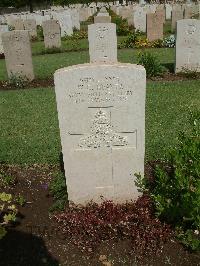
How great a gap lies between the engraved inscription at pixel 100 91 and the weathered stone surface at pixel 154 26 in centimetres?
1456

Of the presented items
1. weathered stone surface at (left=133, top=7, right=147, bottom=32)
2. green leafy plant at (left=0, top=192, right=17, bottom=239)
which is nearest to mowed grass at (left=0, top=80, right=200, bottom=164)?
green leafy plant at (left=0, top=192, right=17, bottom=239)

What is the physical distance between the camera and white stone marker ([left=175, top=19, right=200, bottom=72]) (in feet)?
35.3

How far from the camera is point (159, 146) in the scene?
6.04m

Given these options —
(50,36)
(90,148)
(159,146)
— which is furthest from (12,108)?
(50,36)

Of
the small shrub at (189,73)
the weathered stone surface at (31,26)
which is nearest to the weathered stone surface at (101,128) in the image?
the small shrub at (189,73)

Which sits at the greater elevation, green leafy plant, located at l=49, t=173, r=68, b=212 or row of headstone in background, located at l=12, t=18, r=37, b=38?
row of headstone in background, located at l=12, t=18, r=37, b=38

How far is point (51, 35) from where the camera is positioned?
1741 centimetres

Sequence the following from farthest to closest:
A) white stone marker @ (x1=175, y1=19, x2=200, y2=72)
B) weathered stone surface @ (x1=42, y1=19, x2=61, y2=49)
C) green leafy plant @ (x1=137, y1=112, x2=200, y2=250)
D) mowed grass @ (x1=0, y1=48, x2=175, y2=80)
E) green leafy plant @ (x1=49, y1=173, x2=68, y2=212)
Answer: weathered stone surface @ (x1=42, y1=19, x2=61, y2=49) < mowed grass @ (x1=0, y1=48, x2=175, y2=80) < white stone marker @ (x1=175, y1=19, x2=200, y2=72) < green leafy plant @ (x1=49, y1=173, x2=68, y2=212) < green leafy plant @ (x1=137, y1=112, x2=200, y2=250)

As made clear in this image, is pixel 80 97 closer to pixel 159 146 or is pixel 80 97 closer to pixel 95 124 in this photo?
pixel 95 124

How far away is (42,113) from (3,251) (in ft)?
15.9

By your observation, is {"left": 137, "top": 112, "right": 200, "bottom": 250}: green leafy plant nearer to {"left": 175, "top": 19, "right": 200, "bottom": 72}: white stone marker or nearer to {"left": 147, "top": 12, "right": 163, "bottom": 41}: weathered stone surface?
{"left": 175, "top": 19, "right": 200, "bottom": 72}: white stone marker

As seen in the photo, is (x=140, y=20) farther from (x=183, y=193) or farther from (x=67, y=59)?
(x=183, y=193)

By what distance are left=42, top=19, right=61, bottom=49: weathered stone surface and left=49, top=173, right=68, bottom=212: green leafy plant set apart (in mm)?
13558

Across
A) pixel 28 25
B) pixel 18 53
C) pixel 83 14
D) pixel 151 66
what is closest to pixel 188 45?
pixel 151 66
